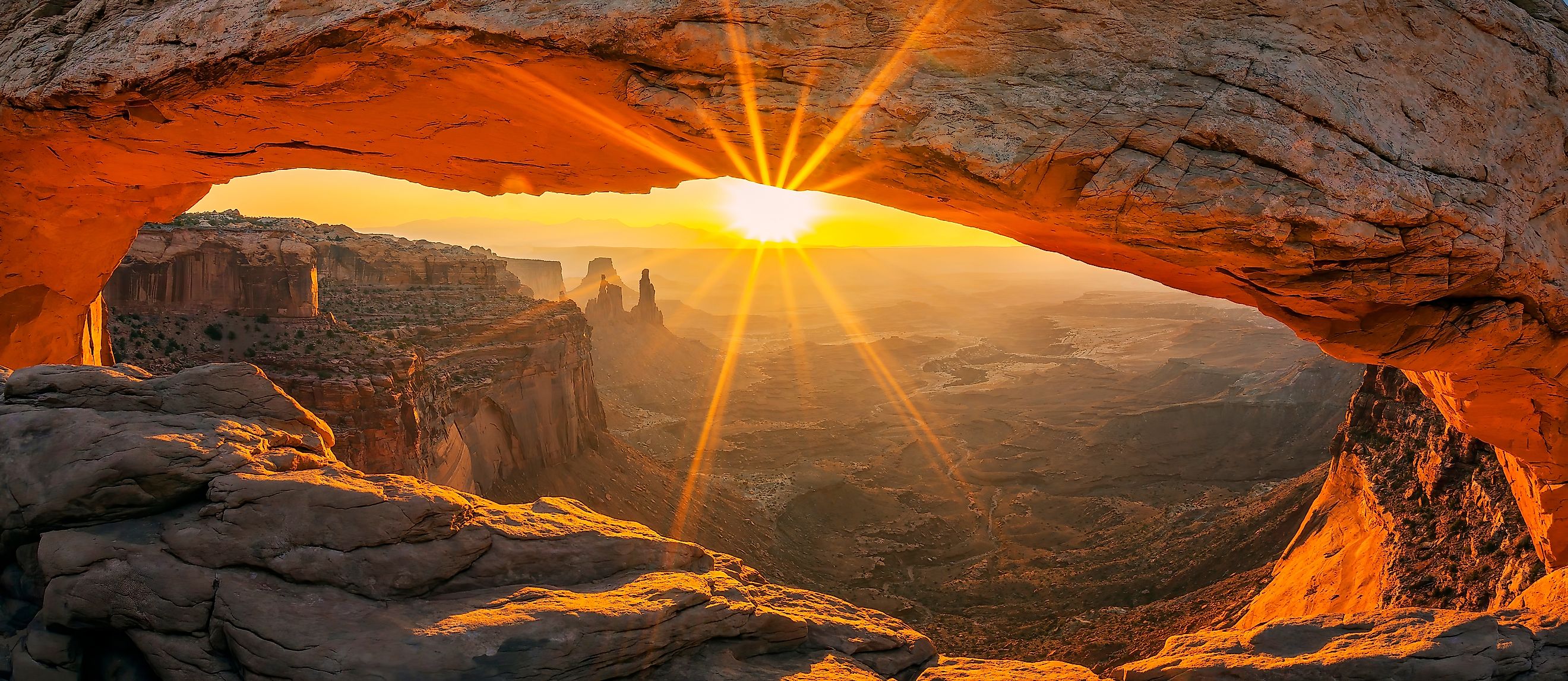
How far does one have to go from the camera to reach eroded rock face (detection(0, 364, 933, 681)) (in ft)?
16.7

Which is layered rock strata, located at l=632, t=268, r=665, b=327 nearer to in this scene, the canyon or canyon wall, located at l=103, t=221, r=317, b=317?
canyon wall, located at l=103, t=221, r=317, b=317

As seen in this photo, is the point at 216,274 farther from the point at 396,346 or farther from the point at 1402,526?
the point at 1402,526

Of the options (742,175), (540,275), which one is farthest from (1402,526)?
(540,275)

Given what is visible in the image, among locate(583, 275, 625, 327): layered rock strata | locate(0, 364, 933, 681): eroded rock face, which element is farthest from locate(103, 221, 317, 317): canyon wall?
locate(583, 275, 625, 327): layered rock strata

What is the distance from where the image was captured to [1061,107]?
646 centimetres

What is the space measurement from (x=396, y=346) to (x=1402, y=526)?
26808mm

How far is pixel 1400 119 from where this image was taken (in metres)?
6.73

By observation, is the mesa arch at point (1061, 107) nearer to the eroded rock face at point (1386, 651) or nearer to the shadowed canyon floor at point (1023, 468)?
the eroded rock face at point (1386, 651)

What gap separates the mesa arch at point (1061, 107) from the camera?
21.0 ft

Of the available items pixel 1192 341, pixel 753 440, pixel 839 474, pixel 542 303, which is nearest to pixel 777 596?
pixel 542 303

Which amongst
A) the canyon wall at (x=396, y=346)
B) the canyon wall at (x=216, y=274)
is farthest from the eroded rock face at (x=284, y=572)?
the canyon wall at (x=216, y=274)

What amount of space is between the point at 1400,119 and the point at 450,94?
900 centimetres

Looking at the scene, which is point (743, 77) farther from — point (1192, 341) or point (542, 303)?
point (1192, 341)

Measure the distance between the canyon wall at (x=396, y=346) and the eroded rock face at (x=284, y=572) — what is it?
14601 millimetres
